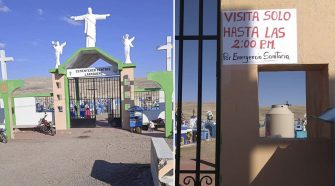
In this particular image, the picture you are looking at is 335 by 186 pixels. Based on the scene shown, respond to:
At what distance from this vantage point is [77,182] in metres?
6.19

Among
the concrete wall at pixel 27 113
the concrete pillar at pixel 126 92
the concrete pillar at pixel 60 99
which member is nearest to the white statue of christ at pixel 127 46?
the concrete pillar at pixel 126 92

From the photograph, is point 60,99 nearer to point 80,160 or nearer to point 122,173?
point 80,160

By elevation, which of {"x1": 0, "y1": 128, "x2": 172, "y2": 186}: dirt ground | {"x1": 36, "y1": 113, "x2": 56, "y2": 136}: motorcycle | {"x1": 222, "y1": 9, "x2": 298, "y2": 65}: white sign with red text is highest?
{"x1": 222, "y1": 9, "x2": 298, "y2": 65}: white sign with red text

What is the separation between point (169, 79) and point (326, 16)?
7269mm

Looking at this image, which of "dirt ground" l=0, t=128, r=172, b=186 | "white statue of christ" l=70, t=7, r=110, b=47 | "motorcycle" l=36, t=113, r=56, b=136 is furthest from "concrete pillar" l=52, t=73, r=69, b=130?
"white statue of christ" l=70, t=7, r=110, b=47

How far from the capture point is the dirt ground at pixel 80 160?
641cm

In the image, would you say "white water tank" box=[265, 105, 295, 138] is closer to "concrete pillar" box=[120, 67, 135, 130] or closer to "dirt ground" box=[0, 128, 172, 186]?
"dirt ground" box=[0, 128, 172, 186]


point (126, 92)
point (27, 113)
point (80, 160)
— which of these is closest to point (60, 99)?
point (126, 92)

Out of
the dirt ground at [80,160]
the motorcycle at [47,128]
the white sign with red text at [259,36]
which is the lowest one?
the dirt ground at [80,160]

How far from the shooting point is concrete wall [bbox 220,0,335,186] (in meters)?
4.21

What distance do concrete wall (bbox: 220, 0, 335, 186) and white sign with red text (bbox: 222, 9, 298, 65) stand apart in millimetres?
78

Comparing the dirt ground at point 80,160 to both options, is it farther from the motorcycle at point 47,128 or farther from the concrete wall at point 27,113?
the concrete wall at point 27,113

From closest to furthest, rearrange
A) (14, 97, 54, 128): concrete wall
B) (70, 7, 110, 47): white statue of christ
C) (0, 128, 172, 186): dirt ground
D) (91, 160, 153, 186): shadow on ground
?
(91, 160, 153, 186): shadow on ground, (0, 128, 172, 186): dirt ground, (70, 7, 110, 47): white statue of christ, (14, 97, 54, 128): concrete wall

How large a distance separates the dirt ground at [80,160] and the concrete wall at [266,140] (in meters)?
2.14
